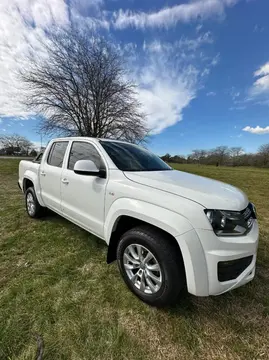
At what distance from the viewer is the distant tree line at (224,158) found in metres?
66.6

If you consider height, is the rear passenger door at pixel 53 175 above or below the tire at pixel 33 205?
above

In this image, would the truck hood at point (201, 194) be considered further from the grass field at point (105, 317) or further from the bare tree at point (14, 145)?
the bare tree at point (14, 145)

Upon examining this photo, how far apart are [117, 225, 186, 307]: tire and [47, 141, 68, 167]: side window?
208cm

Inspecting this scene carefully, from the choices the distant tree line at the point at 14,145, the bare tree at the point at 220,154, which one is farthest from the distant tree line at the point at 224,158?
the distant tree line at the point at 14,145

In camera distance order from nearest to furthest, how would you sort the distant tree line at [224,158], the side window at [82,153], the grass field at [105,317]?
the grass field at [105,317] → the side window at [82,153] → the distant tree line at [224,158]

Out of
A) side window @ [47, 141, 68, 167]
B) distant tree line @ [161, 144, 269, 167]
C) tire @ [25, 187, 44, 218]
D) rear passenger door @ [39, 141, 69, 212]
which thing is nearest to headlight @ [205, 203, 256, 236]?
rear passenger door @ [39, 141, 69, 212]

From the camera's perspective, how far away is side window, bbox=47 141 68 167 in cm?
356

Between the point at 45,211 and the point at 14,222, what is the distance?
656 mm

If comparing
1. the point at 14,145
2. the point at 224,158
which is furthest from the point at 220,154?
the point at 14,145

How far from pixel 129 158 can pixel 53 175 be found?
152 cm

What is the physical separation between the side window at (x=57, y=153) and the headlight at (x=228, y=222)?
8.88 ft

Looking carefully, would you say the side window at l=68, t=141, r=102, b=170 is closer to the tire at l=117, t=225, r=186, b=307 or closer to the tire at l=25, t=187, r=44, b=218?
the tire at l=117, t=225, r=186, b=307

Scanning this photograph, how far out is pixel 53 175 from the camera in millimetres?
3545

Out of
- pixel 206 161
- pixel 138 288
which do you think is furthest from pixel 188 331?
pixel 206 161
